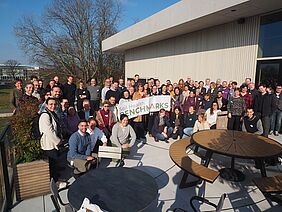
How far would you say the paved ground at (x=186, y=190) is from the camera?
3936 millimetres

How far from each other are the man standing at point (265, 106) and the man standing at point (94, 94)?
622 cm

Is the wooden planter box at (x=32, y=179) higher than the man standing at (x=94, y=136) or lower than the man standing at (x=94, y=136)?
lower

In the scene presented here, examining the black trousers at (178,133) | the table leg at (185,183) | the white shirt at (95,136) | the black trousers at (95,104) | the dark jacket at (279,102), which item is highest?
the dark jacket at (279,102)

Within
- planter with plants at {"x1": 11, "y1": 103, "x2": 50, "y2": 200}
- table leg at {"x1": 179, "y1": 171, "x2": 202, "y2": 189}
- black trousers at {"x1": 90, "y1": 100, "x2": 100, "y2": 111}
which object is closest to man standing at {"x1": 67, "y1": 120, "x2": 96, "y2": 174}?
planter with plants at {"x1": 11, "y1": 103, "x2": 50, "y2": 200}

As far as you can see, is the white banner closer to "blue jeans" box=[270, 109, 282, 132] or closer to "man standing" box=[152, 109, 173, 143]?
"man standing" box=[152, 109, 173, 143]

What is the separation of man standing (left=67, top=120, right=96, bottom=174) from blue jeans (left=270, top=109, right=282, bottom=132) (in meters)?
6.86

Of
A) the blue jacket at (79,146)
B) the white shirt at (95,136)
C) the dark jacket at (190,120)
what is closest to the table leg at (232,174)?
the dark jacket at (190,120)

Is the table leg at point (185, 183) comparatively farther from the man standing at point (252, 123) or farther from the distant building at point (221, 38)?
the distant building at point (221, 38)

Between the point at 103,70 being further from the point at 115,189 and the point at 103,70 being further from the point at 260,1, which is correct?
the point at 115,189

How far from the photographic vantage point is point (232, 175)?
Result: 5.07 metres

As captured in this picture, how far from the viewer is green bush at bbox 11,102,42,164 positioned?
4078 millimetres

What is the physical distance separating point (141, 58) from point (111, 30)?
11.3 meters

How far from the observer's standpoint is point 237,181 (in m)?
4.92

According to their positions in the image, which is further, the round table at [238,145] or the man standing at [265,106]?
the man standing at [265,106]
